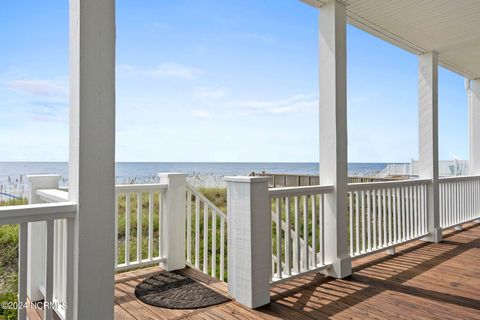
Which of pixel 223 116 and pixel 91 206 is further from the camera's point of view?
pixel 223 116

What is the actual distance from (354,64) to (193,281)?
107ft

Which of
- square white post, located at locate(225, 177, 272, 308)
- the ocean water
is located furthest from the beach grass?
the ocean water

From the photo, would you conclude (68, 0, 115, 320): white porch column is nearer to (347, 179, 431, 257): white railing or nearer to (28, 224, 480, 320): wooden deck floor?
(28, 224, 480, 320): wooden deck floor

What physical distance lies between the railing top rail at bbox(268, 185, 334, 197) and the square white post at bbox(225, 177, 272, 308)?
0.14 meters

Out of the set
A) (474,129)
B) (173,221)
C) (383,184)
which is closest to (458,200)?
(474,129)

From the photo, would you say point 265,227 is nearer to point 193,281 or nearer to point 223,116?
point 193,281

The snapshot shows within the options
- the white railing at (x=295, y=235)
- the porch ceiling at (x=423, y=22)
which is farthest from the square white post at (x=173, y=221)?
the porch ceiling at (x=423, y=22)

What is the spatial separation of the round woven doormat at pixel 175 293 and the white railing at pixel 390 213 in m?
1.66

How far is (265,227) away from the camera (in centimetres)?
256

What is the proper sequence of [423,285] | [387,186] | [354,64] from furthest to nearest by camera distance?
[354,64], [387,186], [423,285]

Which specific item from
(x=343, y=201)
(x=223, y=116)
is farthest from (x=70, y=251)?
(x=223, y=116)

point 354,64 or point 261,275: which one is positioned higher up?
point 354,64

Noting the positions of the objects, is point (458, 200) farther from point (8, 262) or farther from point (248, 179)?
point (8, 262)

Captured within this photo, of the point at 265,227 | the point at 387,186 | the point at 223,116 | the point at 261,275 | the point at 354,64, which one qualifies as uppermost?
the point at 354,64
